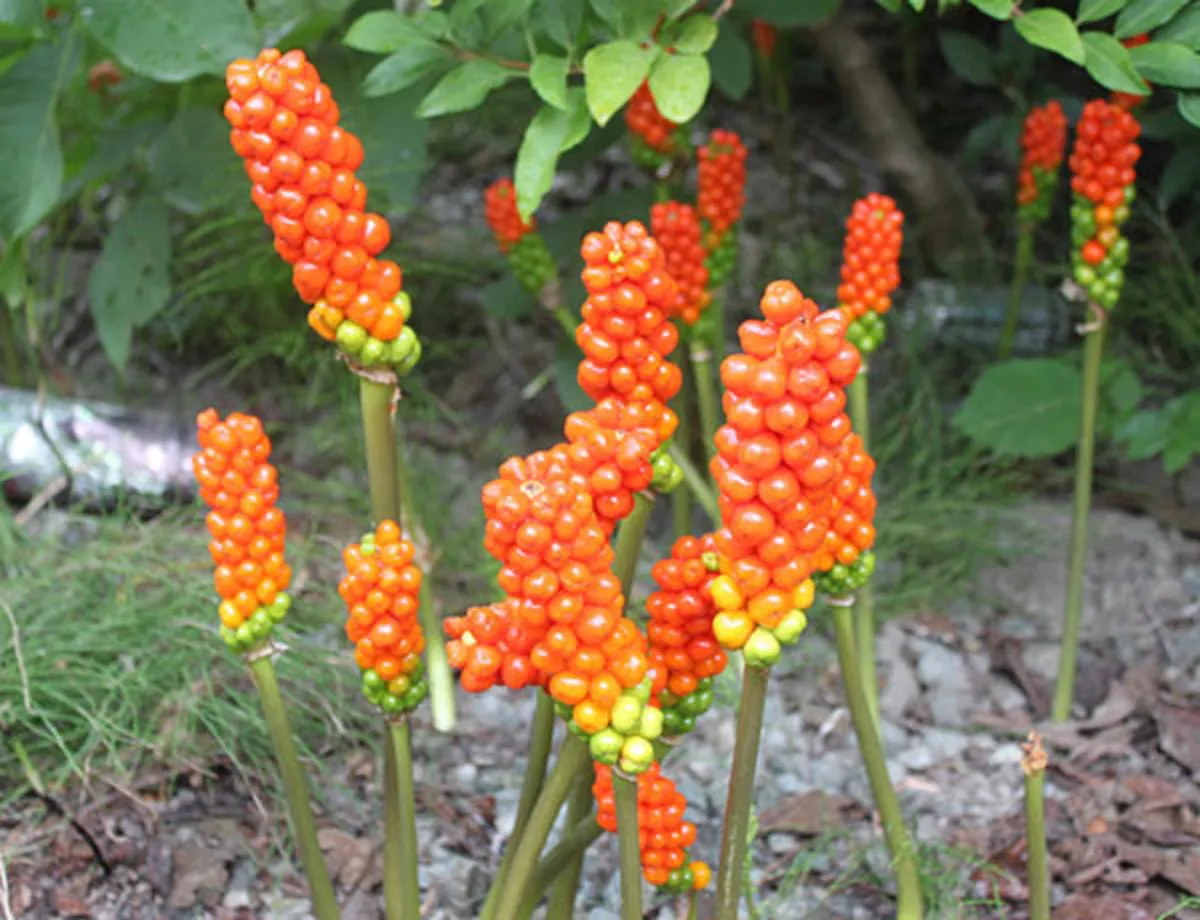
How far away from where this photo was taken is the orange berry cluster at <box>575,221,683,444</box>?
1544 mm

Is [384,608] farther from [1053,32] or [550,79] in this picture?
[1053,32]

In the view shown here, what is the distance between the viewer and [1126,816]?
2.57m

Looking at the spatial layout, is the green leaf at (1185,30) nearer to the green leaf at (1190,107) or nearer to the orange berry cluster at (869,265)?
the green leaf at (1190,107)

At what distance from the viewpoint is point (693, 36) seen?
2.01 m

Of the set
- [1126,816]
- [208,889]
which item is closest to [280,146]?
[208,889]

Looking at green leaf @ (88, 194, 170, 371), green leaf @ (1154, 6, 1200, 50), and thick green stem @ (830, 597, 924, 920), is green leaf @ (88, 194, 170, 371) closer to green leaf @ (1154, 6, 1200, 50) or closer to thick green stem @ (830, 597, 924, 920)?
thick green stem @ (830, 597, 924, 920)

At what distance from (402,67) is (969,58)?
2.17 meters

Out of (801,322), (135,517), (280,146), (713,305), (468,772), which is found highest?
(280,146)

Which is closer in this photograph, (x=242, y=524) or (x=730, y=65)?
(x=242, y=524)

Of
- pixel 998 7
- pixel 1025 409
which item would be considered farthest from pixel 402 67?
pixel 1025 409

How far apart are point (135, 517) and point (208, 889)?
38.7 inches

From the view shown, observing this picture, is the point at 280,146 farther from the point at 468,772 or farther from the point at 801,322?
the point at 468,772

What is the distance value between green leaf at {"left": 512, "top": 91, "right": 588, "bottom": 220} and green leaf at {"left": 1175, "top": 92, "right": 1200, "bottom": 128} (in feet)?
2.86

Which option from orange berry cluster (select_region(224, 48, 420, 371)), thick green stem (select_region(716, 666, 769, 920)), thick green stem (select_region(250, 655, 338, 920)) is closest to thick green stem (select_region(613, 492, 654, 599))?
thick green stem (select_region(716, 666, 769, 920))
